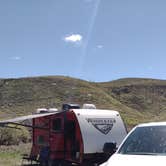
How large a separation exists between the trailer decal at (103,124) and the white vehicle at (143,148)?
623 centimetres

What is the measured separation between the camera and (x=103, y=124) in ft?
49.8

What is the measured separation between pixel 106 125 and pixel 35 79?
5068 cm

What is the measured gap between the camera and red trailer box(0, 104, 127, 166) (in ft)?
48.6

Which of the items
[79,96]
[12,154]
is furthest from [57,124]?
[79,96]

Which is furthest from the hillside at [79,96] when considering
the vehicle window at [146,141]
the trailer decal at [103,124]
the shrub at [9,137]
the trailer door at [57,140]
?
the vehicle window at [146,141]

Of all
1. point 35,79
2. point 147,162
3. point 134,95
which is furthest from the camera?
point 134,95

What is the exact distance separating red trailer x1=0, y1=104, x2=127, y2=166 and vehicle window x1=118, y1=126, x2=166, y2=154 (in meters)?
5.93

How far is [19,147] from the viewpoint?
74.8ft

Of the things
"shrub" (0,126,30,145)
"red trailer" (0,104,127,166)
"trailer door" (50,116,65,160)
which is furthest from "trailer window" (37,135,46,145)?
"shrub" (0,126,30,145)

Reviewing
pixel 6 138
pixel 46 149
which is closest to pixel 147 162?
pixel 46 149

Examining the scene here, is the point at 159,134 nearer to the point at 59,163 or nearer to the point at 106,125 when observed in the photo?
the point at 106,125

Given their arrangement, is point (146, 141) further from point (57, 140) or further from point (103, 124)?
point (57, 140)

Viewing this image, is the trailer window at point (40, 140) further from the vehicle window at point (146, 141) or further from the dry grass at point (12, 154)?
the vehicle window at point (146, 141)

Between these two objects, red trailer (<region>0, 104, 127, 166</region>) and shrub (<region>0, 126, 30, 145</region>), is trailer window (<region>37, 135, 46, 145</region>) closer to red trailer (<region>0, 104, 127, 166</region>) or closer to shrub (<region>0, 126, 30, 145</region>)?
red trailer (<region>0, 104, 127, 166</region>)
